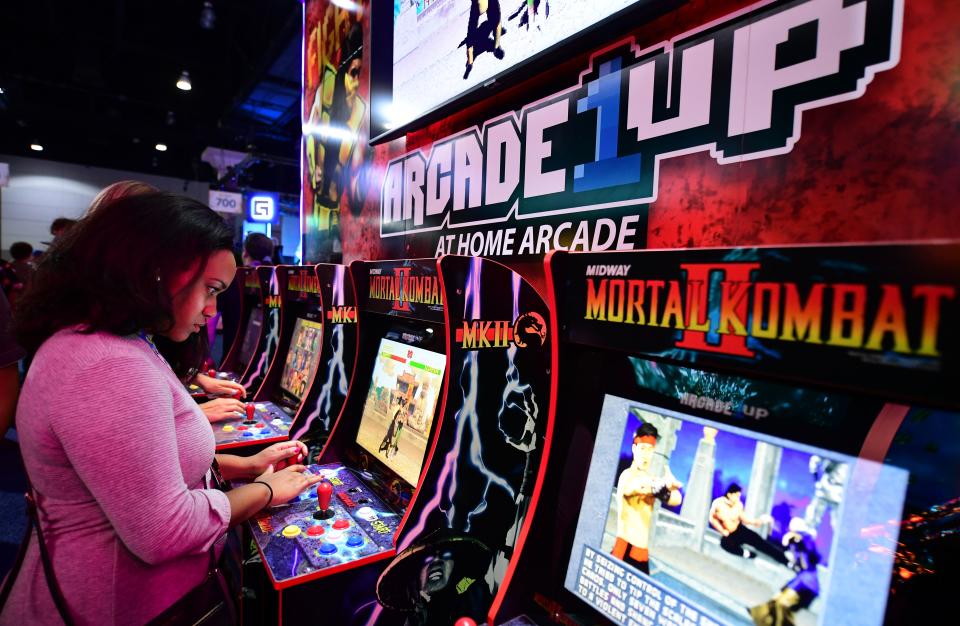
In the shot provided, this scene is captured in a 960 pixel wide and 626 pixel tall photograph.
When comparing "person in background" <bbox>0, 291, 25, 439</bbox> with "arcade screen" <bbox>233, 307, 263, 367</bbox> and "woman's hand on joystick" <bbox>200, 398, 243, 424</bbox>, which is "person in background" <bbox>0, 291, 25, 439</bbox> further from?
"arcade screen" <bbox>233, 307, 263, 367</bbox>

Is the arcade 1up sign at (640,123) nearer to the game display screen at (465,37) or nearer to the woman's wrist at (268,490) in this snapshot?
the game display screen at (465,37)


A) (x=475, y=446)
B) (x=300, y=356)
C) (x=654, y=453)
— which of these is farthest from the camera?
(x=300, y=356)

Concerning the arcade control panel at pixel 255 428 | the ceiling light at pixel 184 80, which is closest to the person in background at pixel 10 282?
the ceiling light at pixel 184 80

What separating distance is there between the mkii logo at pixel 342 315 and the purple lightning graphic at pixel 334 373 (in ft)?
0.07

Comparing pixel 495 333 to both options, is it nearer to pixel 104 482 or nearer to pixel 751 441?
pixel 751 441

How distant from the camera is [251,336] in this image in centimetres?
362

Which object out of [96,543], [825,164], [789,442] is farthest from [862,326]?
[96,543]

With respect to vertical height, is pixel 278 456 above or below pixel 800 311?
below

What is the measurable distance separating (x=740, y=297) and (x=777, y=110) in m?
0.68

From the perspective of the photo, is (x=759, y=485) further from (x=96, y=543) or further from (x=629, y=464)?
(x=96, y=543)

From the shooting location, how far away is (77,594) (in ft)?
3.49

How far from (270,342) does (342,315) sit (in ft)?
4.13

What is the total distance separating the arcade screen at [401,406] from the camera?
1586mm

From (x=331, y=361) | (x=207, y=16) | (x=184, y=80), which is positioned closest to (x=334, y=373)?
(x=331, y=361)
